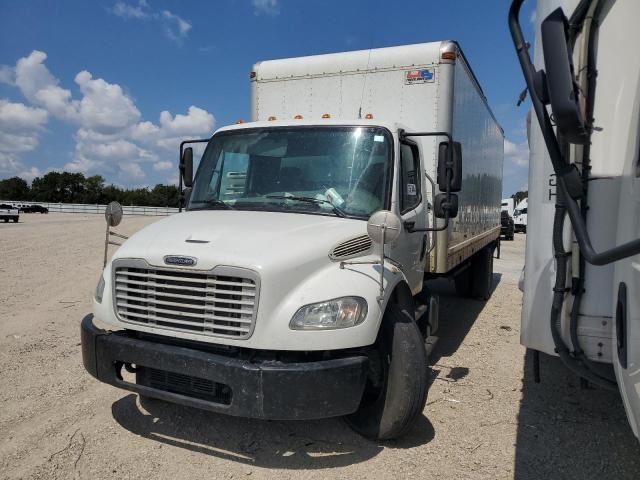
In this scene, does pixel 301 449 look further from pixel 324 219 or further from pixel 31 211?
pixel 31 211

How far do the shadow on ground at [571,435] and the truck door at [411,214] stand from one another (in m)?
1.53

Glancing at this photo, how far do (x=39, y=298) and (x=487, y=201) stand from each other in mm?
8066

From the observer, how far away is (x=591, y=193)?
2.82 metres

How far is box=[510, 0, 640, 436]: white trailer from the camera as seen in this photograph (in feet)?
7.70

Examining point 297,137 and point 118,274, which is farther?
point 297,137

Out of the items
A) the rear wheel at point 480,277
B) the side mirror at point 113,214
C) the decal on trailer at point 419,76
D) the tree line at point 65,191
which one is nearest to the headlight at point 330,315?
the side mirror at point 113,214

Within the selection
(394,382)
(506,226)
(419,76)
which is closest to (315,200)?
(394,382)

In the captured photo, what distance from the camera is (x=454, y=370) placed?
5445mm

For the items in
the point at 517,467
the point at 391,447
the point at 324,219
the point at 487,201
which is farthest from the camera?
the point at 487,201

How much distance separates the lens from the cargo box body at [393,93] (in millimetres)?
5332

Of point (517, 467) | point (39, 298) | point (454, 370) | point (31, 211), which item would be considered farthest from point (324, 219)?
point (31, 211)

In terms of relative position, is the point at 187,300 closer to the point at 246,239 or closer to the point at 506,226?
the point at 246,239

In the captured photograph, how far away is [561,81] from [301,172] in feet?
8.21

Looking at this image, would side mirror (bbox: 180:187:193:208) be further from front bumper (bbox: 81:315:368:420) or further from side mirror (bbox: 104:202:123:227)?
front bumper (bbox: 81:315:368:420)
